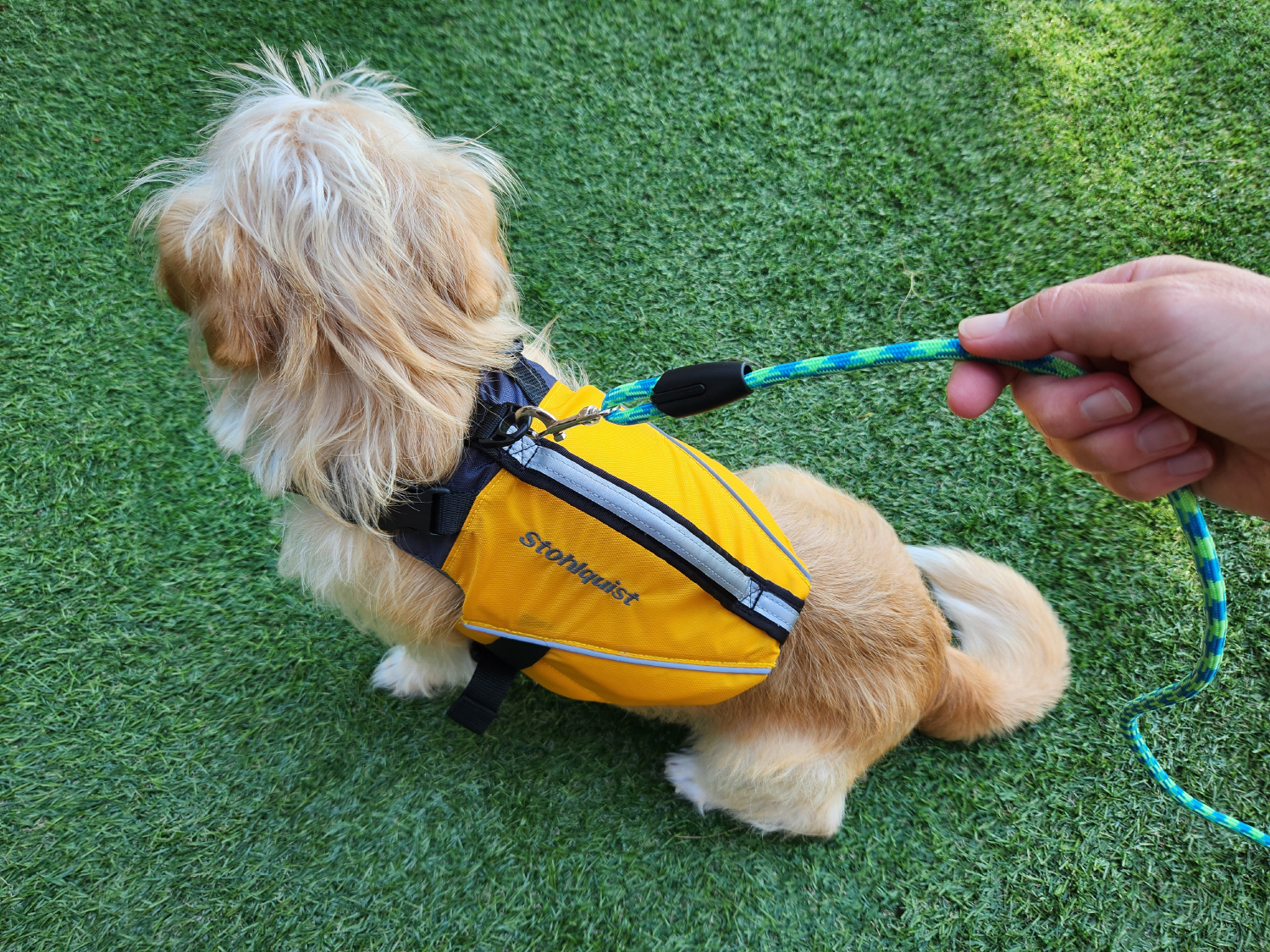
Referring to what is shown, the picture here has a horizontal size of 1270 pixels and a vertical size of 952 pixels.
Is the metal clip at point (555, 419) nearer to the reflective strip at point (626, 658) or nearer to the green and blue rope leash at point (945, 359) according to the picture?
the green and blue rope leash at point (945, 359)

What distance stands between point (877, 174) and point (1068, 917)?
8.64 feet

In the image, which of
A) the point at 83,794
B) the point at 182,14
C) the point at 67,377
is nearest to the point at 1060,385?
the point at 83,794

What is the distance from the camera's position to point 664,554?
1.33m

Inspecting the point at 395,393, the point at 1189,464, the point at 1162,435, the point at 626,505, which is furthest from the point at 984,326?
the point at 395,393

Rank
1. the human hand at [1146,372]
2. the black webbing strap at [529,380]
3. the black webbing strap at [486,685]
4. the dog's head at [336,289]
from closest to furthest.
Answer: the human hand at [1146,372], the dog's head at [336,289], the black webbing strap at [529,380], the black webbing strap at [486,685]

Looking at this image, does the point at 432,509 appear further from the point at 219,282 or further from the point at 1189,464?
the point at 1189,464

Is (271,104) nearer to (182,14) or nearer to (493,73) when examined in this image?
(493,73)

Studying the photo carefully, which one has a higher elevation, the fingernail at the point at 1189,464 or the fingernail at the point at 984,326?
the fingernail at the point at 984,326

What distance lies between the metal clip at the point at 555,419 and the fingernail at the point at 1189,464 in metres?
1.09

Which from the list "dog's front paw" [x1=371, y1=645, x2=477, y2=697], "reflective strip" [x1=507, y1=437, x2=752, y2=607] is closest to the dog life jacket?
"reflective strip" [x1=507, y1=437, x2=752, y2=607]

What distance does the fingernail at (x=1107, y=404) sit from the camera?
1.14 m

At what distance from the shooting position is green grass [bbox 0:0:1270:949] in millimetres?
1913

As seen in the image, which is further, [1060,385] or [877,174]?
[877,174]

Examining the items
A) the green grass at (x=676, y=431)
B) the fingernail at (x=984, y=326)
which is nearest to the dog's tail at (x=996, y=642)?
the green grass at (x=676, y=431)
